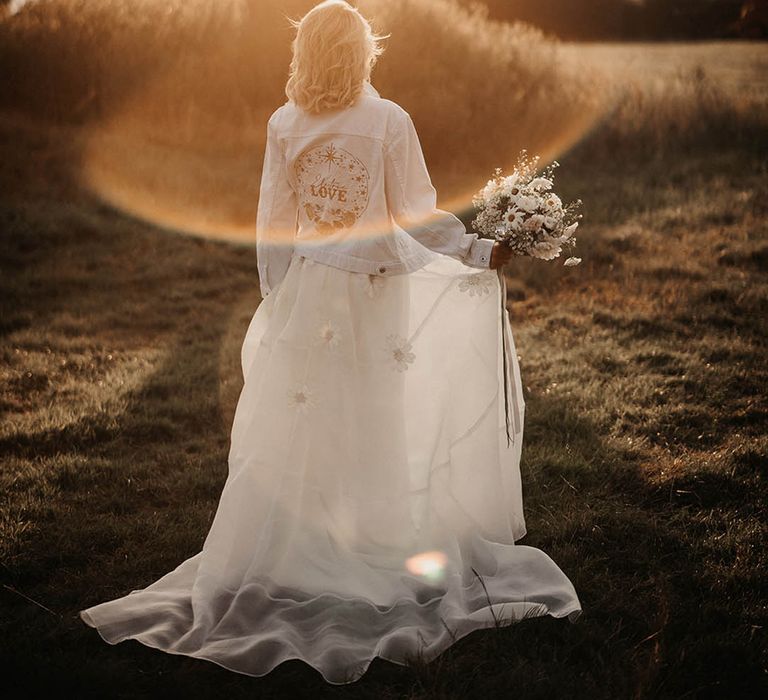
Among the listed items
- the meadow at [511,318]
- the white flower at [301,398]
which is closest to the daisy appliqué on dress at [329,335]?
the white flower at [301,398]

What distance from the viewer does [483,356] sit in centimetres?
402

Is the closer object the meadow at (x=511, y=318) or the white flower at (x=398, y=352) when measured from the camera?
the meadow at (x=511, y=318)

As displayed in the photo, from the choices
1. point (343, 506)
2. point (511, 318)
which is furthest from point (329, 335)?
point (511, 318)

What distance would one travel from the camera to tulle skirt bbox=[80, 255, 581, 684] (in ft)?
11.4

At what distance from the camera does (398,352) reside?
3.73 meters

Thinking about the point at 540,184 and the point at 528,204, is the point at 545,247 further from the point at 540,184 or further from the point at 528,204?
the point at 540,184

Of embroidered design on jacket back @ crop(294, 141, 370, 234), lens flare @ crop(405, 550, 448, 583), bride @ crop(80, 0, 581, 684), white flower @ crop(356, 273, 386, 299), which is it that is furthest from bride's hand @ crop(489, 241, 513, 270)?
lens flare @ crop(405, 550, 448, 583)

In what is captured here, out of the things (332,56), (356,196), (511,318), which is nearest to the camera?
(332,56)

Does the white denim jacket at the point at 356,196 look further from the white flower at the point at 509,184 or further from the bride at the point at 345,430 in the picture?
the white flower at the point at 509,184

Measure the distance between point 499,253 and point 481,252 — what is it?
0.10 meters

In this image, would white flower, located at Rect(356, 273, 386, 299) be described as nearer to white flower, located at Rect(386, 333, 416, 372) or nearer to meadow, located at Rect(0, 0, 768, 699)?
white flower, located at Rect(386, 333, 416, 372)

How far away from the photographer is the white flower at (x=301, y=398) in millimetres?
3631

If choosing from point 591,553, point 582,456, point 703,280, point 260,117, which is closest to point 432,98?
point 260,117

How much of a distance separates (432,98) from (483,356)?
33.5 ft
